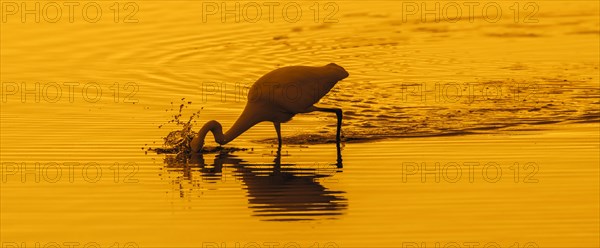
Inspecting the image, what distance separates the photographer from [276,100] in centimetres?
1834

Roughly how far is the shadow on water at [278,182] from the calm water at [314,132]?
0.04 meters

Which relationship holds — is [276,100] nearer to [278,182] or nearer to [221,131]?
[221,131]

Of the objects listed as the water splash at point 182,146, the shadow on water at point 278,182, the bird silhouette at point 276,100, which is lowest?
the shadow on water at point 278,182

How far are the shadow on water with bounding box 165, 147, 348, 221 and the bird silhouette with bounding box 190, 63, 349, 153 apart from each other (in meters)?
0.29

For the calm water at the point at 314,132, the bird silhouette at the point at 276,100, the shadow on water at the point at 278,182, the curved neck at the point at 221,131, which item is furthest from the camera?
the bird silhouette at the point at 276,100

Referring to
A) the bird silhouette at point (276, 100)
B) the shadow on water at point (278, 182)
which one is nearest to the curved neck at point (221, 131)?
the bird silhouette at point (276, 100)

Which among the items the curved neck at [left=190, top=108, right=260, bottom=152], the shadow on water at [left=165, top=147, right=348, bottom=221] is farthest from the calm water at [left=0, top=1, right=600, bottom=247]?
the curved neck at [left=190, top=108, right=260, bottom=152]

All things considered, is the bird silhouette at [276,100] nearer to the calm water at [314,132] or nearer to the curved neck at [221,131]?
the curved neck at [221,131]

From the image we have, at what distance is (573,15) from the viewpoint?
31.7 metres

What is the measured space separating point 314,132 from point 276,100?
1.53 m

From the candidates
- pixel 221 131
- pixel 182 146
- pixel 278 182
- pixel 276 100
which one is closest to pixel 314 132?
pixel 276 100

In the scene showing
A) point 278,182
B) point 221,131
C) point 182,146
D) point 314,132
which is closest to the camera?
point 278,182

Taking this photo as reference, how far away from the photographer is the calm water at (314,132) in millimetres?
13766

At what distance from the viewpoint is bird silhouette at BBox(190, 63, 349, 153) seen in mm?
18134
